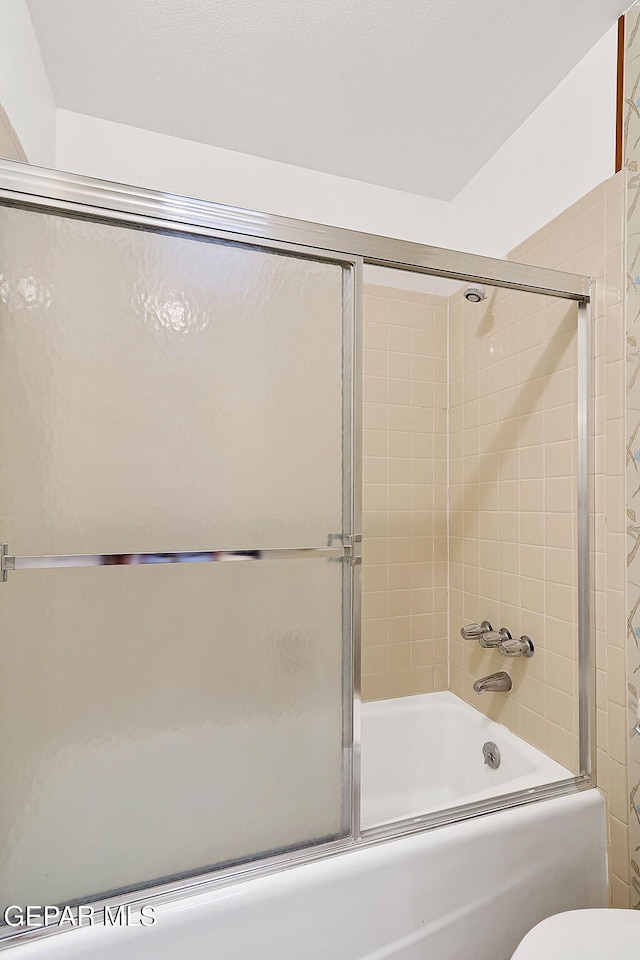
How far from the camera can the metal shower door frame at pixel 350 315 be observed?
2.98 ft

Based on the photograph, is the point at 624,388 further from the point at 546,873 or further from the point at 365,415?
the point at 546,873

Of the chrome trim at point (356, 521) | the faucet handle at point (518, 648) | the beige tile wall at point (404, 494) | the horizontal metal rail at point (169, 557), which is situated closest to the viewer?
the horizontal metal rail at point (169, 557)

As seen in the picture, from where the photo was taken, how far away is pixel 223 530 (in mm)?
1013

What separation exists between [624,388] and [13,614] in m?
1.47

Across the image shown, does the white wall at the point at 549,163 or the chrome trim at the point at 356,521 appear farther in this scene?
the white wall at the point at 549,163

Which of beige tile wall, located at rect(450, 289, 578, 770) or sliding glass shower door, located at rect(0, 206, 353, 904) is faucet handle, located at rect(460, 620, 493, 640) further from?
sliding glass shower door, located at rect(0, 206, 353, 904)

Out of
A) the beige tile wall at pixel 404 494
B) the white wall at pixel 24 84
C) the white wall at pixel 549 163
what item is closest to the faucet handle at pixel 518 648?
the beige tile wall at pixel 404 494

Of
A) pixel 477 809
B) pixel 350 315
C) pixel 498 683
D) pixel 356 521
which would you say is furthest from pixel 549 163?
pixel 477 809

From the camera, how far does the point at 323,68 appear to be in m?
1.47

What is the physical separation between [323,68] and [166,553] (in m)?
1.48

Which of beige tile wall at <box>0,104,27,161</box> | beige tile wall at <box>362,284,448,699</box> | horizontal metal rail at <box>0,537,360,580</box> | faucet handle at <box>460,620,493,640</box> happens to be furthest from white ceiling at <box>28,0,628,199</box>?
faucet handle at <box>460,620,493,640</box>

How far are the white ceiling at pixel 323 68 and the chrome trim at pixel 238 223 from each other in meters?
0.66

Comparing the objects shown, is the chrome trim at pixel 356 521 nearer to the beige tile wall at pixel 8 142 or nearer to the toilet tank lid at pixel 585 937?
the toilet tank lid at pixel 585 937

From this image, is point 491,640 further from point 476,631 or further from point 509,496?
point 509,496
